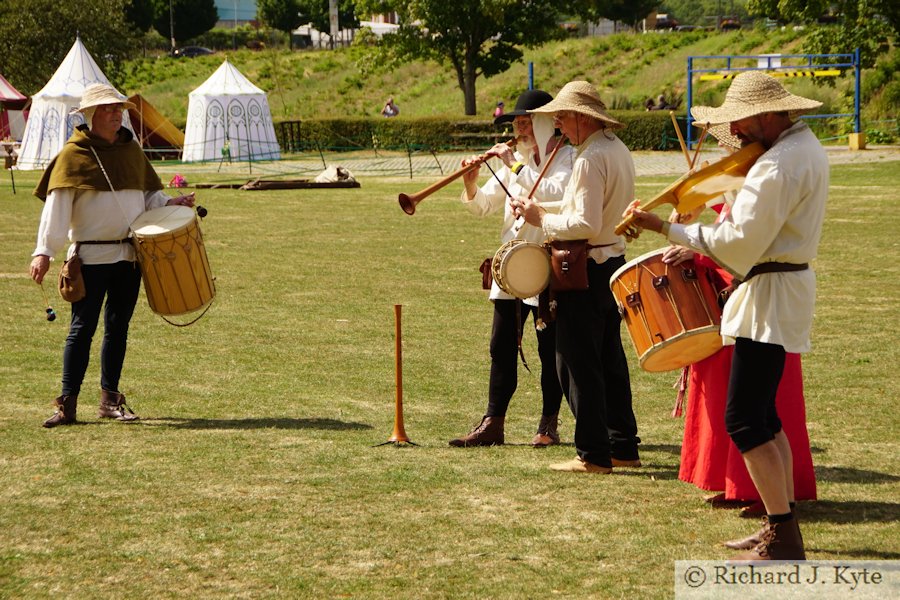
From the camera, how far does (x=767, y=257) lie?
15.6 feet

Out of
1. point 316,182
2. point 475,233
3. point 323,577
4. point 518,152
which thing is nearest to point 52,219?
point 518,152

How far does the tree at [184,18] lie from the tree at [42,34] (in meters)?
30.0

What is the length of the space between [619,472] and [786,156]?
2238 mm

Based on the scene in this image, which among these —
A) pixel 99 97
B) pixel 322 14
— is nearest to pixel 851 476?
pixel 99 97

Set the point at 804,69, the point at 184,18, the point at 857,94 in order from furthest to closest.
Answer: the point at 184,18 < the point at 804,69 < the point at 857,94

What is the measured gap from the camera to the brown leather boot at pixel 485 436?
6.98 metres

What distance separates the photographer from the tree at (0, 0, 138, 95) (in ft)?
167

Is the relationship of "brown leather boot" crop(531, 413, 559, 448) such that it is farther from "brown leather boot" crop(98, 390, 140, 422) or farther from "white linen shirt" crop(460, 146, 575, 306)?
"brown leather boot" crop(98, 390, 140, 422)

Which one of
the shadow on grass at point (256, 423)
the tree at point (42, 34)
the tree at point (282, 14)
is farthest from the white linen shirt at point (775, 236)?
the tree at point (282, 14)

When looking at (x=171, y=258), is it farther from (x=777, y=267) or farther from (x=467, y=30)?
(x=467, y=30)

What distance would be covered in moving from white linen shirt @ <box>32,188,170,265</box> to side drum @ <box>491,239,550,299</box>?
2.52 meters

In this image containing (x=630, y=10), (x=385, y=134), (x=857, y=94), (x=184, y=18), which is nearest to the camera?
(x=857, y=94)

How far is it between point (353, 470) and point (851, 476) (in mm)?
2386
